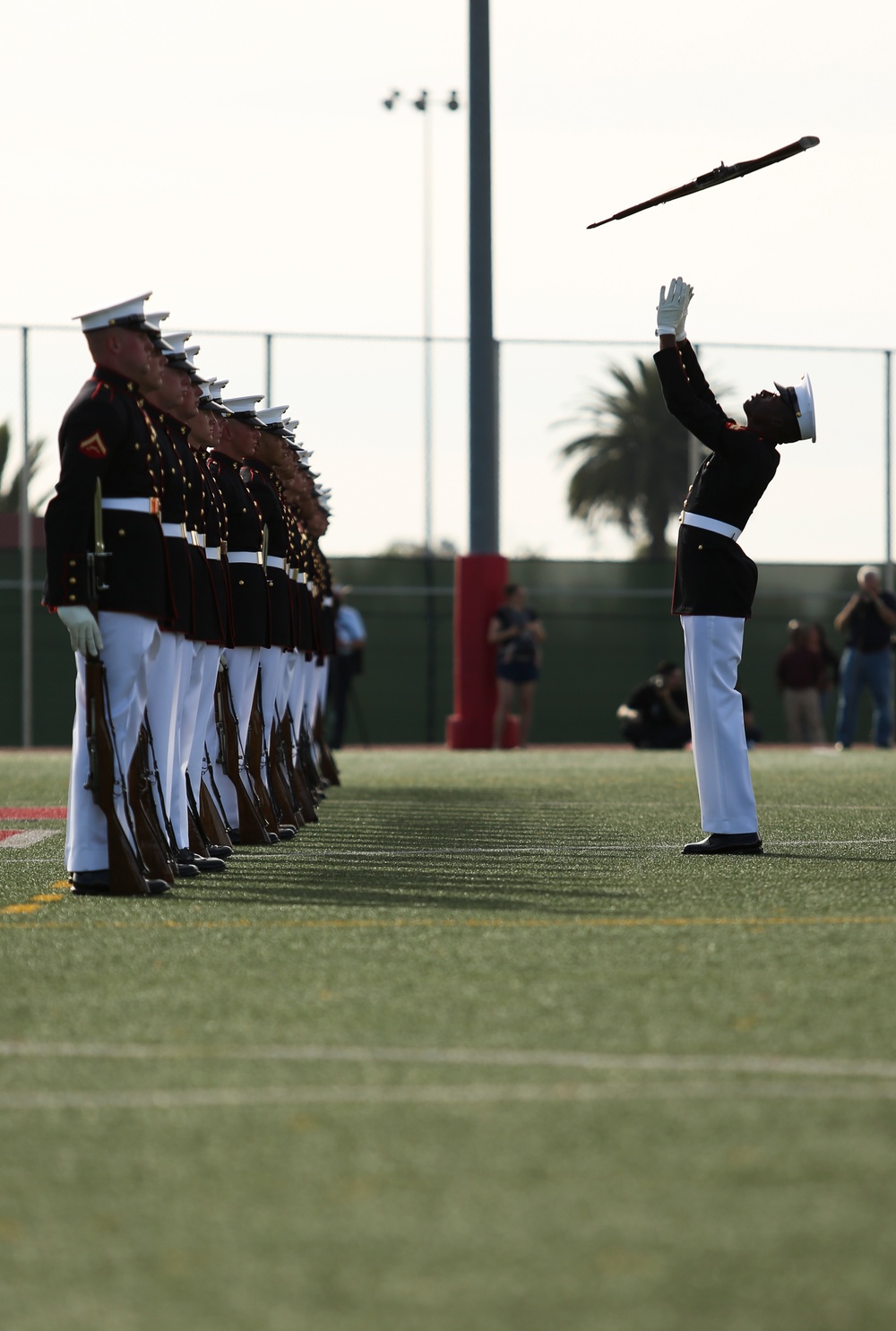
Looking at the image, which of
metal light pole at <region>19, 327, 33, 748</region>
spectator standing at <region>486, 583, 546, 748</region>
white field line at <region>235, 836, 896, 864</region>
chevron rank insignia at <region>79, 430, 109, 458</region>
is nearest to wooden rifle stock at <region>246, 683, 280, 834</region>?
white field line at <region>235, 836, 896, 864</region>

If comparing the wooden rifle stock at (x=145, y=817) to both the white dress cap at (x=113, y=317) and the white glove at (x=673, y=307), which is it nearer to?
the white dress cap at (x=113, y=317)

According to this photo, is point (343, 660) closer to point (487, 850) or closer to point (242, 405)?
point (242, 405)

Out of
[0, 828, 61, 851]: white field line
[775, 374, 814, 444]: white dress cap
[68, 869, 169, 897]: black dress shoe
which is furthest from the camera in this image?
[0, 828, 61, 851]: white field line

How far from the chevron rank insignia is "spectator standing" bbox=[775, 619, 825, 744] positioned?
58.1 ft

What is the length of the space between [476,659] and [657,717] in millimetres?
2442

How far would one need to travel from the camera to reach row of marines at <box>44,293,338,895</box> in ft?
22.2

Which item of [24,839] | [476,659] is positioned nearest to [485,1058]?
[24,839]

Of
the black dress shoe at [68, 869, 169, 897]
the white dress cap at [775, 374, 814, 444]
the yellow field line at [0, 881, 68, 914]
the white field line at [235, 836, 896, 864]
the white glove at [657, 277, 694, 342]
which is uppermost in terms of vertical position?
the white glove at [657, 277, 694, 342]

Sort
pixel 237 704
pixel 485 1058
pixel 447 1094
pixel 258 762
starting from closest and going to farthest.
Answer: pixel 447 1094 < pixel 485 1058 < pixel 237 704 < pixel 258 762

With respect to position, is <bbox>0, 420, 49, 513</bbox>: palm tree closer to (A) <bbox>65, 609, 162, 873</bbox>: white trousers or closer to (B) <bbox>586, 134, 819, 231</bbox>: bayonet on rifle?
(B) <bbox>586, 134, 819, 231</bbox>: bayonet on rifle

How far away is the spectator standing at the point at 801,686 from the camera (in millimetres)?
23781

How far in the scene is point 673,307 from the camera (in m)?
8.02

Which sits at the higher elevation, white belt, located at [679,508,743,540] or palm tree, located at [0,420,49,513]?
palm tree, located at [0,420,49,513]

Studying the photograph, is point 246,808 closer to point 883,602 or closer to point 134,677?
point 134,677
